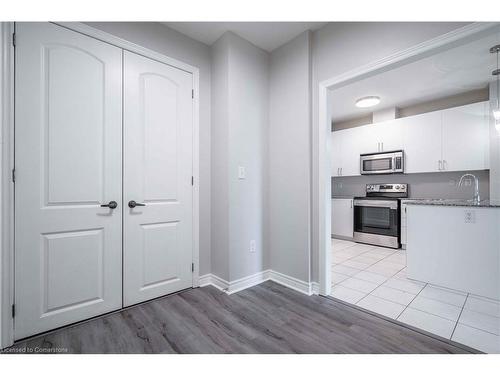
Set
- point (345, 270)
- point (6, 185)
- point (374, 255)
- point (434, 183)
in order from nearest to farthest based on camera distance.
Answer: point (6, 185)
point (345, 270)
point (374, 255)
point (434, 183)

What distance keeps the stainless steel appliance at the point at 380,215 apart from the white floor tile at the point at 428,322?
2.39 metres

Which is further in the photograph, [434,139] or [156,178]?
[434,139]

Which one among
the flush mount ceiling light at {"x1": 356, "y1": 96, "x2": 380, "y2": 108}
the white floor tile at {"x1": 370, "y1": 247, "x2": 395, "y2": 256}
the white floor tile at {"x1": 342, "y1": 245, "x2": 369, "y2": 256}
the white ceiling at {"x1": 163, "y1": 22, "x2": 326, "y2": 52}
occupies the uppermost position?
the white ceiling at {"x1": 163, "y1": 22, "x2": 326, "y2": 52}

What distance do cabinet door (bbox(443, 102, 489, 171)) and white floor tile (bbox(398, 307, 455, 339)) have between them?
2.75 m

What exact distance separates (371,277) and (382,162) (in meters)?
2.46

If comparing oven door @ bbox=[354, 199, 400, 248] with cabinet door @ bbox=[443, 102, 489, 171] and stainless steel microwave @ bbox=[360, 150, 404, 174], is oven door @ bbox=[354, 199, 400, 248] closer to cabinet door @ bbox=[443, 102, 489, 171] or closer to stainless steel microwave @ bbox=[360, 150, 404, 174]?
stainless steel microwave @ bbox=[360, 150, 404, 174]

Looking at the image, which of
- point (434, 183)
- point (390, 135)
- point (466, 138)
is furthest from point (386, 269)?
point (390, 135)

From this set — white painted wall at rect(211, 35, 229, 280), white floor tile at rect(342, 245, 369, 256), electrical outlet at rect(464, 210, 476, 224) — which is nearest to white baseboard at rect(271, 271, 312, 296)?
white painted wall at rect(211, 35, 229, 280)

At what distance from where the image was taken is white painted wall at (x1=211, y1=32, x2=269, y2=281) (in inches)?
92.0

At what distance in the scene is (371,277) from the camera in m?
2.73

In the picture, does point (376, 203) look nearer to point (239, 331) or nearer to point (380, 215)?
point (380, 215)

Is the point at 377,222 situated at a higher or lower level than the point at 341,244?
higher

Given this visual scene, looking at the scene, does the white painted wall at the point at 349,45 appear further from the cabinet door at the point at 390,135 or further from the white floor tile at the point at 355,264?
the cabinet door at the point at 390,135
